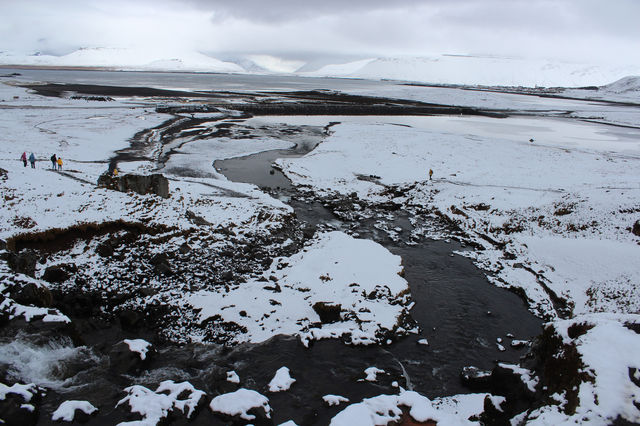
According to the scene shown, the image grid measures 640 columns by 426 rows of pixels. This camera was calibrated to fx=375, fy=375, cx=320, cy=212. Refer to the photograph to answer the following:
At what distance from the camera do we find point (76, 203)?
2183 cm

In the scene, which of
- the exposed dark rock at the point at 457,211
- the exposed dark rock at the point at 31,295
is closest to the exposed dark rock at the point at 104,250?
the exposed dark rock at the point at 31,295

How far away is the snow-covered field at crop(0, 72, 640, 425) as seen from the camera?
10.1 meters

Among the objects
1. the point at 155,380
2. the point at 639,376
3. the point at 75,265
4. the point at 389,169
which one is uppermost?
the point at 389,169

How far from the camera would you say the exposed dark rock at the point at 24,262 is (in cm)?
1548

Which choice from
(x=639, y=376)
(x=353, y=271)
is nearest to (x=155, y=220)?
(x=353, y=271)

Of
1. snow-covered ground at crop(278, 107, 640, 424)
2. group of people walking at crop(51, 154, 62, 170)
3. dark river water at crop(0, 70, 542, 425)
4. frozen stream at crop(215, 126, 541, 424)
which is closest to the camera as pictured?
dark river water at crop(0, 70, 542, 425)

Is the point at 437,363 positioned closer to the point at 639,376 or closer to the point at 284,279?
the point at 639,376

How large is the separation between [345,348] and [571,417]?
722 centimetres

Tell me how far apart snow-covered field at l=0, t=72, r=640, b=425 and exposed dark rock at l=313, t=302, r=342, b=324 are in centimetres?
14

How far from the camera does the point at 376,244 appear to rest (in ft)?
70.1

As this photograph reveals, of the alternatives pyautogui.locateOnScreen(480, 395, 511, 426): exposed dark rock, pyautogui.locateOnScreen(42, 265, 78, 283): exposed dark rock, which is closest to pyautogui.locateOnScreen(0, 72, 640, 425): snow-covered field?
pyautogui.locateOnScreen(480, 395, 511, 426): exposed dark rock

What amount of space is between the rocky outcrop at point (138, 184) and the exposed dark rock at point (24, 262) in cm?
820

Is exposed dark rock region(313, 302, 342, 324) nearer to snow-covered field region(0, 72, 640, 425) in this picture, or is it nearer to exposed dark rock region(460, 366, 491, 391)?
snow-covered field region(0, 72, 640, 425)

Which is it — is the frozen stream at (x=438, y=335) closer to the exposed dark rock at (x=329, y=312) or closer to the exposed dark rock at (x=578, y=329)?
the exposed dark rock at (x=329, y=312)
